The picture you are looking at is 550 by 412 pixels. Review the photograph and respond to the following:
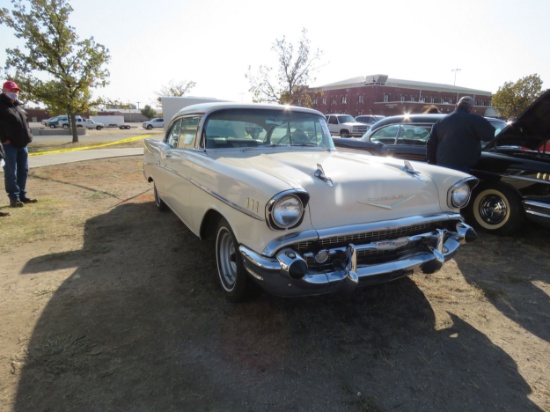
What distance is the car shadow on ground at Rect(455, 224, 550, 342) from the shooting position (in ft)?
8.73

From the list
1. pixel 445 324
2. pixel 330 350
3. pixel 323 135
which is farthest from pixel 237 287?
pixel 323 135

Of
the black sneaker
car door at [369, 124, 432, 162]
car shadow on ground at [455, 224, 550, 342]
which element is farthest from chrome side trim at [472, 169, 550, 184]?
the black sneaker

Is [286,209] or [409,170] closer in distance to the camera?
[286,209]

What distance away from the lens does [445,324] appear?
8.25 ft

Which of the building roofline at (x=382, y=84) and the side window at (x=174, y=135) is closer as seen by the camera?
the side window at (x=174, y=135)

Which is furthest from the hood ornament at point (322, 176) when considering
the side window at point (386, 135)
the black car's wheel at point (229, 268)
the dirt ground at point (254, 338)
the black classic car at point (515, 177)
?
the side window at point (386, 135)

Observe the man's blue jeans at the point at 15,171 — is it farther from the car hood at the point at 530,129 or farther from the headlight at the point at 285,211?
the car hood at the point at 530,129

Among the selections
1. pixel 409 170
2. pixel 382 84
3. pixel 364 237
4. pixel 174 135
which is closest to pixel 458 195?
pixel 409 170

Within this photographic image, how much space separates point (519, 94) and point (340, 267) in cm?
4501

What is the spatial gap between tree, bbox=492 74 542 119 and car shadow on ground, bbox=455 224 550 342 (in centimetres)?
4047

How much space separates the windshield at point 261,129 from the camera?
133 inches

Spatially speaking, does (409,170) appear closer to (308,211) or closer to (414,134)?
(308,211)

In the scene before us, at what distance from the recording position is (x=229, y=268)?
2842 millimetres

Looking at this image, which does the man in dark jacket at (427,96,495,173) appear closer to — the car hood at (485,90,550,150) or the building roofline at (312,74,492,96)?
the car hood at (485,90,550,150)
